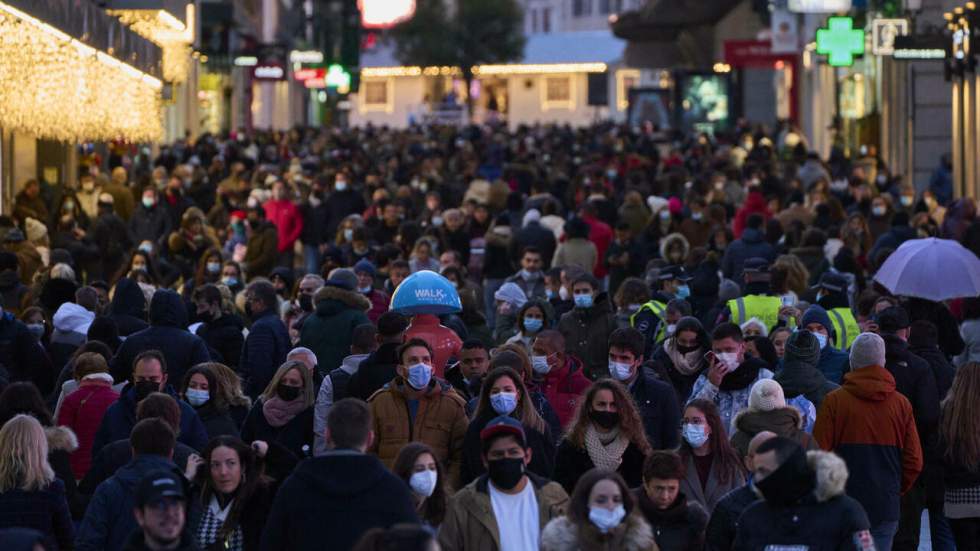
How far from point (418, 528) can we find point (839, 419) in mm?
4734

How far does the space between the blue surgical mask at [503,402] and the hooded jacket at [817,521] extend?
1.99 meters

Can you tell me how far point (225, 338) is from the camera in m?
13.9

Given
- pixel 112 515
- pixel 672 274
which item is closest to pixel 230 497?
pixel 112 515

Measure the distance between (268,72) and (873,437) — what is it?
44185mm

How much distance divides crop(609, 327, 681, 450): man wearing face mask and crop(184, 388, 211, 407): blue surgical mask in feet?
6.31

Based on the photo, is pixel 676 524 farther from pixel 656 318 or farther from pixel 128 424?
pixel 656 318

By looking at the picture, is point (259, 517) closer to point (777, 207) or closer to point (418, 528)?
point (418, 528)

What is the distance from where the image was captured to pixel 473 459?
9.52 m

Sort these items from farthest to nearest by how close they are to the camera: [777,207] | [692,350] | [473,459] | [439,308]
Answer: [777,207] < [439,308] < [692,350] < [473,459]

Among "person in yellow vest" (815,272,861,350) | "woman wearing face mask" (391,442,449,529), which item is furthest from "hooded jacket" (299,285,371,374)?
"woman wearing face mask" (391,442,449,529)

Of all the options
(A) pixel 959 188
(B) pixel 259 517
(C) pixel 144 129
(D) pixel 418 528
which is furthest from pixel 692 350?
(A) pixel 959 188

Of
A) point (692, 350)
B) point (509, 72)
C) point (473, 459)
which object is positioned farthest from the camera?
point (509, 72)

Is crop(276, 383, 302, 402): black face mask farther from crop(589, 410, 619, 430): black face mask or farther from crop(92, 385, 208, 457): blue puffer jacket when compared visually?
crop(589, 410, 619, 430): black face mask

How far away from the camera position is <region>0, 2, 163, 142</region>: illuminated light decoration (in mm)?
19094
